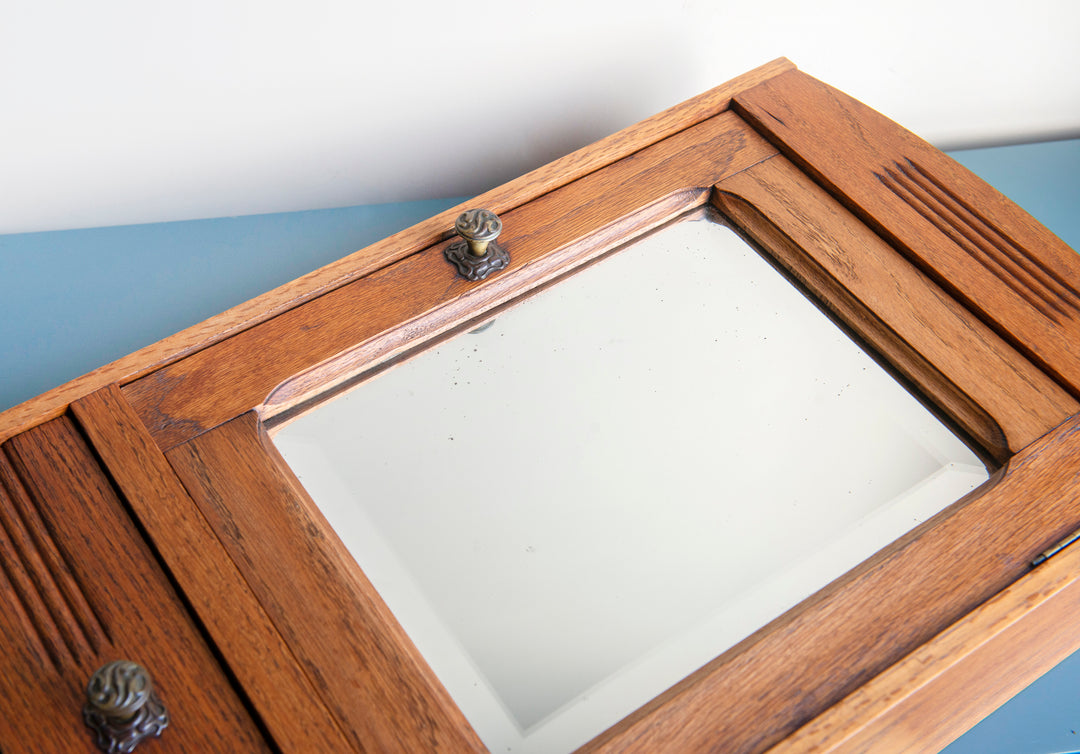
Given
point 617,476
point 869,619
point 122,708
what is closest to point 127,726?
point 122,708

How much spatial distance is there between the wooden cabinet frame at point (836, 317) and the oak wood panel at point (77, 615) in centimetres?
2

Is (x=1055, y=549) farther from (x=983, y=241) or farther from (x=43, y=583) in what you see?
(x=43, y=583)

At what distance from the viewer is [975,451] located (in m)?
0.72

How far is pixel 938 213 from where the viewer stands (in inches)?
32.7

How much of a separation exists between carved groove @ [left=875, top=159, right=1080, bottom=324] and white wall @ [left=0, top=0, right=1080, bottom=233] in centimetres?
35

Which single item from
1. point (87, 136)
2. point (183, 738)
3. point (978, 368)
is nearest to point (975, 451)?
point (978, 368)

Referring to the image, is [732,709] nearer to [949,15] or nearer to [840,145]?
[840,145]

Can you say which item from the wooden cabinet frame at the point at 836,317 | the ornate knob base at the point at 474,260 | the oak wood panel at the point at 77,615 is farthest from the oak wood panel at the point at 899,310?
the oak wood panel at the point at 77,615

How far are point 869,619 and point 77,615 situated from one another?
0.55 metres

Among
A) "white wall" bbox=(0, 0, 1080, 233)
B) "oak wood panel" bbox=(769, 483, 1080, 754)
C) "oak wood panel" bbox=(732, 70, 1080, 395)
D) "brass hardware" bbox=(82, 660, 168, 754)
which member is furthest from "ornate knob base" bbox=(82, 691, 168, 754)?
"oak wood panel" bbox=(732, 70, 1080, 395)

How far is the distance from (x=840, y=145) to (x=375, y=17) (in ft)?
1.59

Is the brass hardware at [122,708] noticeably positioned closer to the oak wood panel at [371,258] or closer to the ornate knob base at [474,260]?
the oak wood panel at [371,258]

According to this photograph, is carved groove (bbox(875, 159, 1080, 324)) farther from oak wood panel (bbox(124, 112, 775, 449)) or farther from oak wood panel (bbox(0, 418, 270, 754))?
oak wood panel (bbox(0, 418, 270, 754))

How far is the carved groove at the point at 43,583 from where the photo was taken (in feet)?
1.96
